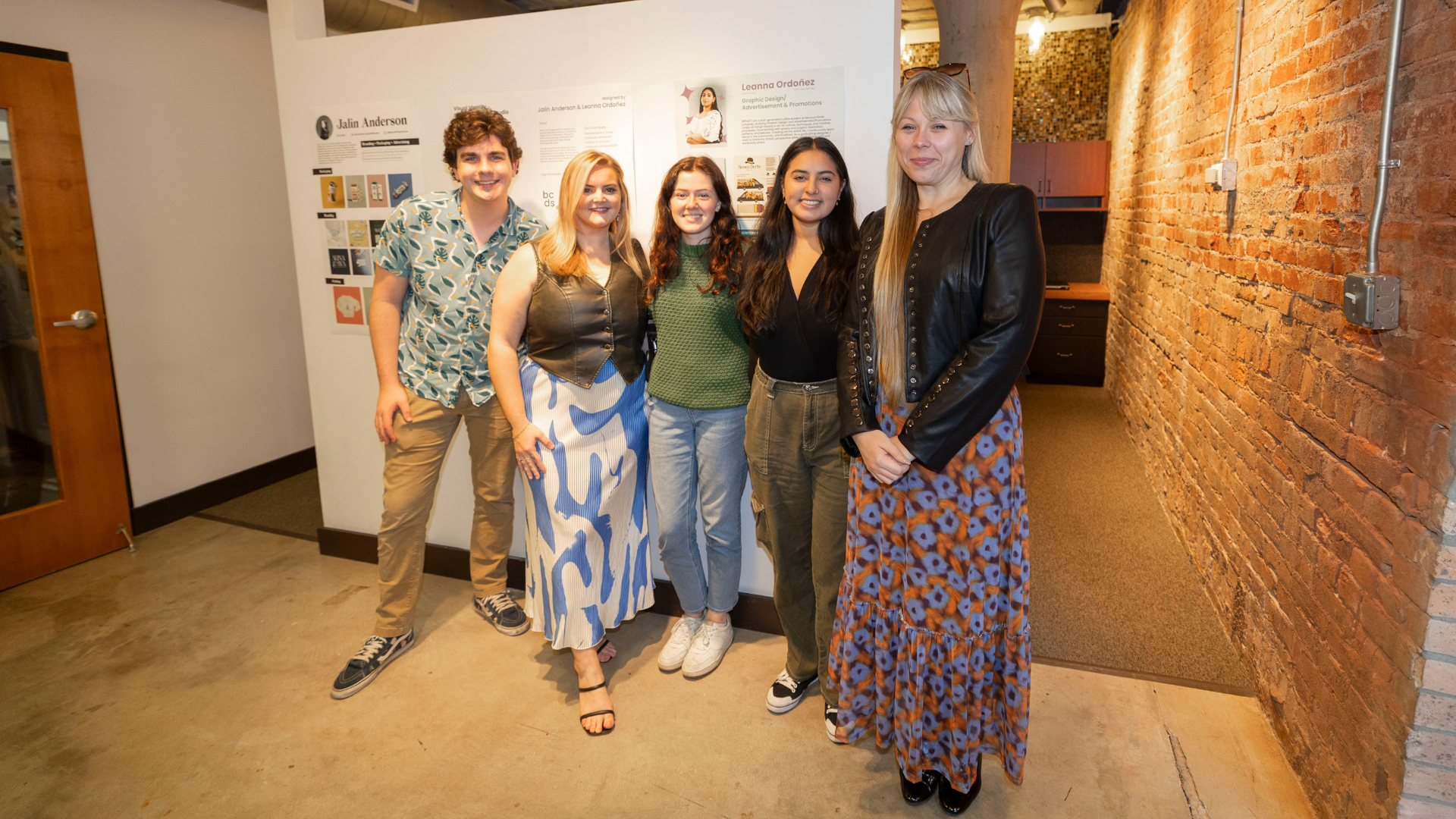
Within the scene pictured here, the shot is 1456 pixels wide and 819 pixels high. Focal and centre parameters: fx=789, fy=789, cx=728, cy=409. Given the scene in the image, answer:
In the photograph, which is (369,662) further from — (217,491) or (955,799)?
(217,491)

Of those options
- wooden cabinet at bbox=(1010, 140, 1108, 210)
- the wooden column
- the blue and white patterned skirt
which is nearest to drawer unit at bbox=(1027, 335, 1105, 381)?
wooden cabinet at bbox=(1010, 140, 1108, 210)

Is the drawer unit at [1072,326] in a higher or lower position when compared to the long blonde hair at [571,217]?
lower

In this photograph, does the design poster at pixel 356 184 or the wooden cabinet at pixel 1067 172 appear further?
the wooden cabinet at pixel 1067 172

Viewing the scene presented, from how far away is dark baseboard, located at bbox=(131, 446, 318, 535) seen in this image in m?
3.88

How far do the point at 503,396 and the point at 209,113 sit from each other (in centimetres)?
309

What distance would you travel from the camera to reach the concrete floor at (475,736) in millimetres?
2051

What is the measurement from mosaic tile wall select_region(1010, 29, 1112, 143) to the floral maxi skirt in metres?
6.26

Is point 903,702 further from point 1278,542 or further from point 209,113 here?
point 209,113

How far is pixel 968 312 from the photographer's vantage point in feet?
5.61

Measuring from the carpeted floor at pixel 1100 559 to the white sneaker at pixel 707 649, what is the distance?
1069mm

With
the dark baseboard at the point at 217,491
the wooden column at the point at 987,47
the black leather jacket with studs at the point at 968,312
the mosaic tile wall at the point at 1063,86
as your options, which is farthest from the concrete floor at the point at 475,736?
the mosaic tile wall at the point at 1063,86

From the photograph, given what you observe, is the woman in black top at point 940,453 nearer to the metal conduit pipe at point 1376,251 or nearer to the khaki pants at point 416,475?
the metal conduit pipe at point 1376,251

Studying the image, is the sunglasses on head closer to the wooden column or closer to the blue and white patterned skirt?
the wooden column

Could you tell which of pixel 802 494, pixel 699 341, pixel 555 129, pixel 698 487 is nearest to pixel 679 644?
pixel 698 487
